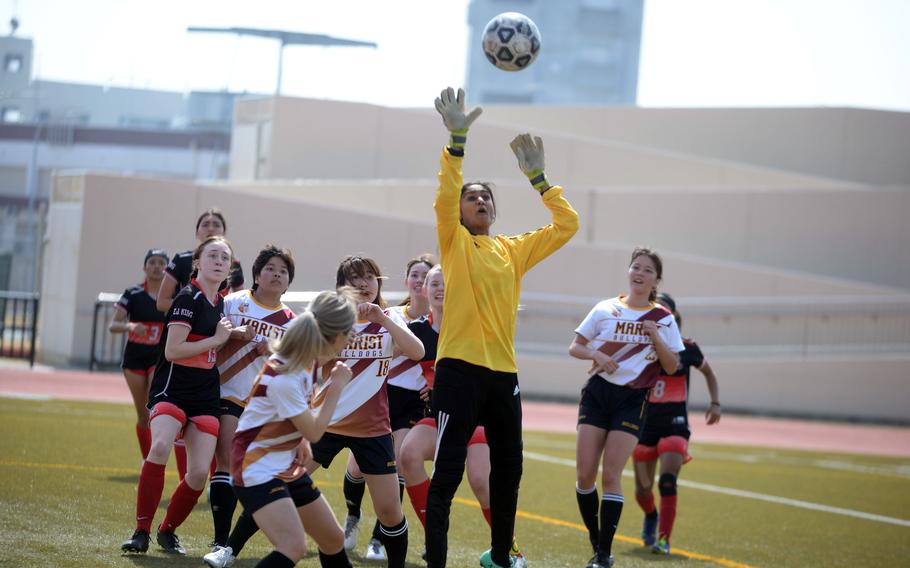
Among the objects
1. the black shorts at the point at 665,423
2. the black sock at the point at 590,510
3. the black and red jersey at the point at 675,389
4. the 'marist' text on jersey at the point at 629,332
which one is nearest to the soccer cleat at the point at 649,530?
the black shorts at the point at 665,423

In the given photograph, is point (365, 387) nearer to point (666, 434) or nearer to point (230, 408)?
point (230, 408)

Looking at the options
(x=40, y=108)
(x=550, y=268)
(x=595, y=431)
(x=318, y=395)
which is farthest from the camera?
(x=40, y=108)

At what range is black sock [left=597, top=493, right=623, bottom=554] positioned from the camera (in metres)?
7.70

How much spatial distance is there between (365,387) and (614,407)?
2.06 metres

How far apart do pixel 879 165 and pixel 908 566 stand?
24.6 meters

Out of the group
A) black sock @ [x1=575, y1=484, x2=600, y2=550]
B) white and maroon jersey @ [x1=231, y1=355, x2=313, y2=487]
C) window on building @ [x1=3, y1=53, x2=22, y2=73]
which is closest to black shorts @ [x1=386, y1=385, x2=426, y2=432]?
black sock @ [x1=575, y1=484, x2=600, y2=550]

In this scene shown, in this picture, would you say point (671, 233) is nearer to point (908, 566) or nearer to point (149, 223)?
point (149, 223)

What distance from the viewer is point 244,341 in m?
7.36

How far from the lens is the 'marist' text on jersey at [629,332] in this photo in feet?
26.7

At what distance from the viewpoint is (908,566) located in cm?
901

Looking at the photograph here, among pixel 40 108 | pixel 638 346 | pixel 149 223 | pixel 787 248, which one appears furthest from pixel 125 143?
pixel 638 346

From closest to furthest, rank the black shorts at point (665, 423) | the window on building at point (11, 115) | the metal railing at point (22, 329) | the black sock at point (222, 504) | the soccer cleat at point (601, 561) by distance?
the black sock at point (222, 504)
the soccer cleat at point (601, 561)
the black shorts at point (665, 423)
the metal railing at point (22, 329)
the window on building at point (11, 115)

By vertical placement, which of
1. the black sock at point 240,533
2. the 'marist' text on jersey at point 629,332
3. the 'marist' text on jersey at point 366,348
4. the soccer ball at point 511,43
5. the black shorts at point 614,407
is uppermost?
the soccer ball at point 511,43

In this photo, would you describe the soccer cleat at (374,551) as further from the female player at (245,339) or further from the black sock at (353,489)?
the female player at (245,339)
